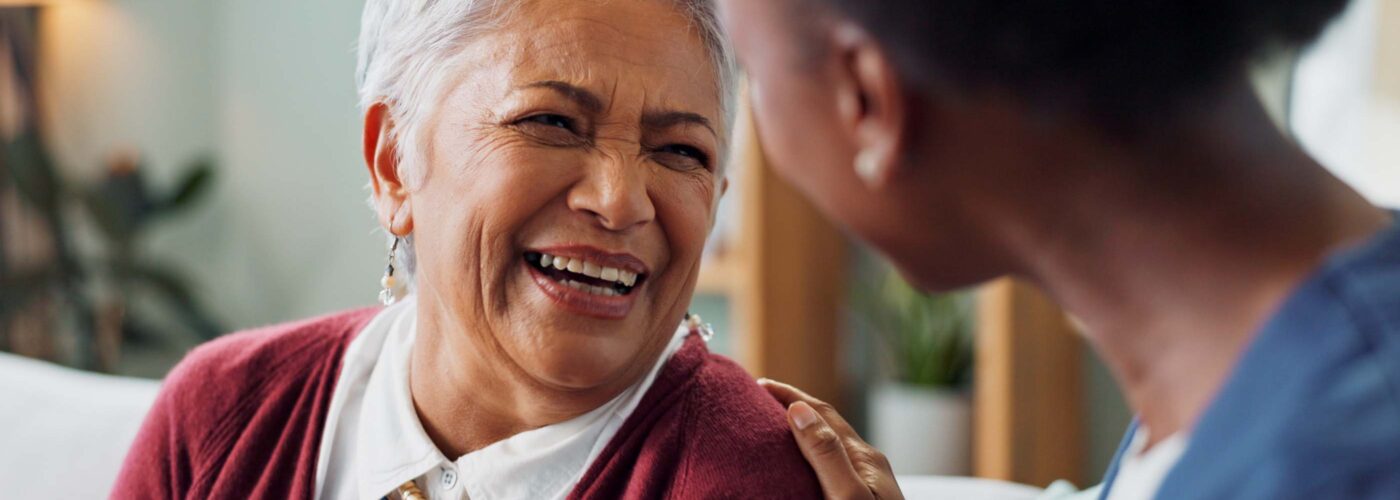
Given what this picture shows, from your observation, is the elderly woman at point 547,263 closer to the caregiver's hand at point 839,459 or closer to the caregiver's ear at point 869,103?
the caregiver's hand at point 839,459

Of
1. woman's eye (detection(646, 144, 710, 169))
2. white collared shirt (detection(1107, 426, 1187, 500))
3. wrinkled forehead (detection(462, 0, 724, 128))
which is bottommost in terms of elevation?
white collared shirt (detection(1107, 426, 1187, 500))

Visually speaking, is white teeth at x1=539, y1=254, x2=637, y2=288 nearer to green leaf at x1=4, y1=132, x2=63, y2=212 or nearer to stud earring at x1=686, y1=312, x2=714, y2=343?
stud earring at x1=686, y1=312, x2=714, y2=343

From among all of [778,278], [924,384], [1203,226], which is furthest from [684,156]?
[924,384]

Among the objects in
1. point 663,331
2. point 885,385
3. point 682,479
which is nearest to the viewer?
point 682,479

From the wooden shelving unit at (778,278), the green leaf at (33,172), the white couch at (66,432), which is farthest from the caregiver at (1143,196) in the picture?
the green leaf at (33,172)

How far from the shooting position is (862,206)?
0.71 metres

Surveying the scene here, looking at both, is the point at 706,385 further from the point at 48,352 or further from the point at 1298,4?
the point at 48,352

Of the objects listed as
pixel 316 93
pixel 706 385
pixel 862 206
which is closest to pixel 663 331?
pixel 706 385

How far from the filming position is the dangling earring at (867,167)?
69cm

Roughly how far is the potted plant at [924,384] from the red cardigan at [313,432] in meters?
1.85

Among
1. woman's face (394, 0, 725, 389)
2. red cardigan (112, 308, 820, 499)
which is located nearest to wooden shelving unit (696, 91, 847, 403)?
red cardigan (112, 308, 820, 499)

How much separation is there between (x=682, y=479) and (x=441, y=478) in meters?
0.30

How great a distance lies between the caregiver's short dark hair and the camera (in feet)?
2.01

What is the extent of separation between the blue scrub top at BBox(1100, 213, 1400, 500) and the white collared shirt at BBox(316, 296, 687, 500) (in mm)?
755
